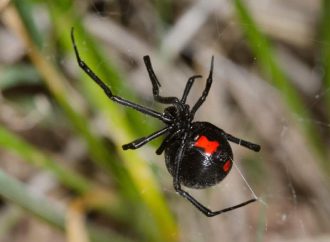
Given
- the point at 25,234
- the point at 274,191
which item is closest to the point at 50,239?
the point at 25,234

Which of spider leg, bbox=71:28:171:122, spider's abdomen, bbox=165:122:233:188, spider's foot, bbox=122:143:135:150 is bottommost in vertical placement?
spider's foot, bbox=122:143:135:150

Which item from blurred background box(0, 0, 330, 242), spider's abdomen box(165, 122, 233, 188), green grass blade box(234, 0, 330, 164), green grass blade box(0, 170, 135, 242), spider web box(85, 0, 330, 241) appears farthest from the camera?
spider web box(85, 0, 330, 241)

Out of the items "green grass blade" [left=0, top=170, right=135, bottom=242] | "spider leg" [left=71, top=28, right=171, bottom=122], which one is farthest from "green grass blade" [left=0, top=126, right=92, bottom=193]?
"spider leg" [left=71, top=28, right=171, bottom=122]

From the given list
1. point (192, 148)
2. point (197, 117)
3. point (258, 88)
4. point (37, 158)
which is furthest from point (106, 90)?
point (258, 88)

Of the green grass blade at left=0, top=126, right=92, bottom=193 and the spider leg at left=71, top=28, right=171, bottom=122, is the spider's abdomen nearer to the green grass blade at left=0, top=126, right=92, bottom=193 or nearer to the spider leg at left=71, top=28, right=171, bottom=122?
the spider leg at left=71, top=28, right=171, bottom=122

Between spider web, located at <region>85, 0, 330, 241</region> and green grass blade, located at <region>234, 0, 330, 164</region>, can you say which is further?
spider web, located at <region>85, 0, 330, 241</region>

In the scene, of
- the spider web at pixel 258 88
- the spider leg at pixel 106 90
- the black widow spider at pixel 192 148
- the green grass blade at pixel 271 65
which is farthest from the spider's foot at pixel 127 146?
the spider web at pixel 258 88

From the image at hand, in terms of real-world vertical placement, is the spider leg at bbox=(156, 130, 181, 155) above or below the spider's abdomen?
below
